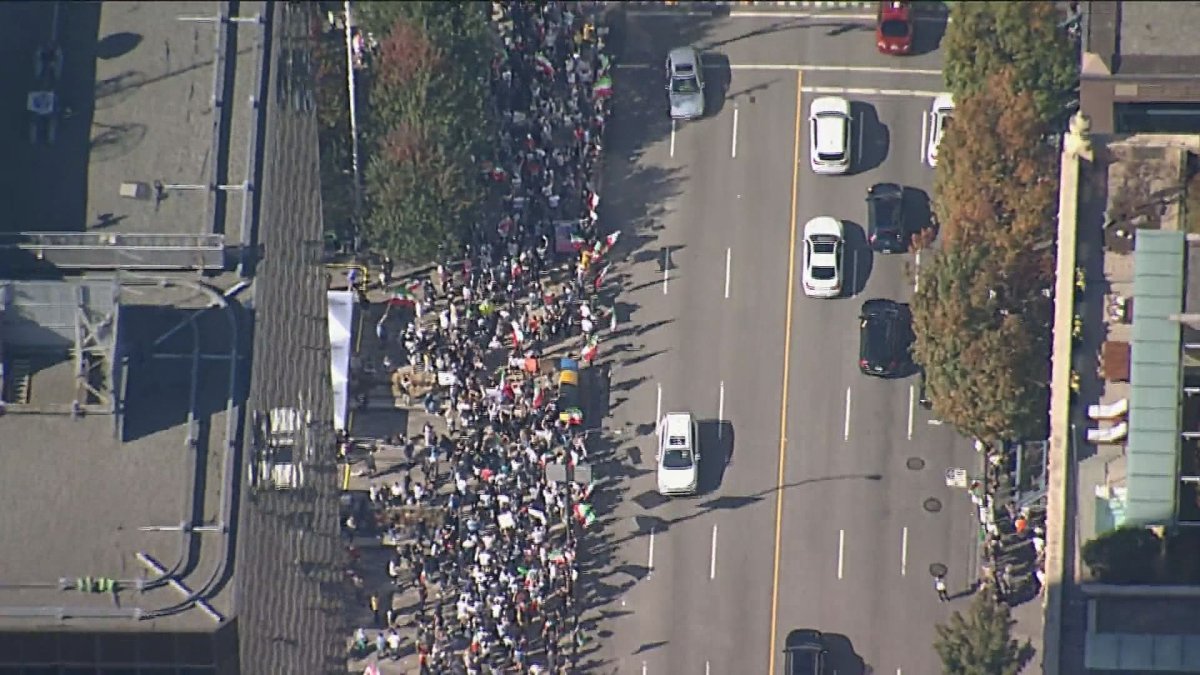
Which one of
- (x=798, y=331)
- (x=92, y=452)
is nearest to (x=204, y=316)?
(x=92, y=452)

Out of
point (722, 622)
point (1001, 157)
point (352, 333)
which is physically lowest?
point (722, 622)

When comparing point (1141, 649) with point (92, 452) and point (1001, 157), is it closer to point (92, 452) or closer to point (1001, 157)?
point (1001, 157)

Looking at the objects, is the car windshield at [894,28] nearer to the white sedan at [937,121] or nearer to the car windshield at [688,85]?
the white sedan at [937,121]

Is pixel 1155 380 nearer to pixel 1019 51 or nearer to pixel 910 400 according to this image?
pixel 910 400

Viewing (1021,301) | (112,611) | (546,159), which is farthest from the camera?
(546,159)

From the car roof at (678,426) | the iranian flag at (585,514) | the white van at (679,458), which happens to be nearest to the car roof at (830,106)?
the car roof at (678,426)

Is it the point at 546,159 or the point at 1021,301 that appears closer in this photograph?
the point at 1021,301

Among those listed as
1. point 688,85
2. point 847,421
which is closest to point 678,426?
point 847,421

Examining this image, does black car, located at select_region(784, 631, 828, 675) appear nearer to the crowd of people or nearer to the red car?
the crowd of people

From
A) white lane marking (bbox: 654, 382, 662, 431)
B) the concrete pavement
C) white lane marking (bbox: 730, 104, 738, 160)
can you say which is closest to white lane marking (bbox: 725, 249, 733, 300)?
the concrete pavement
